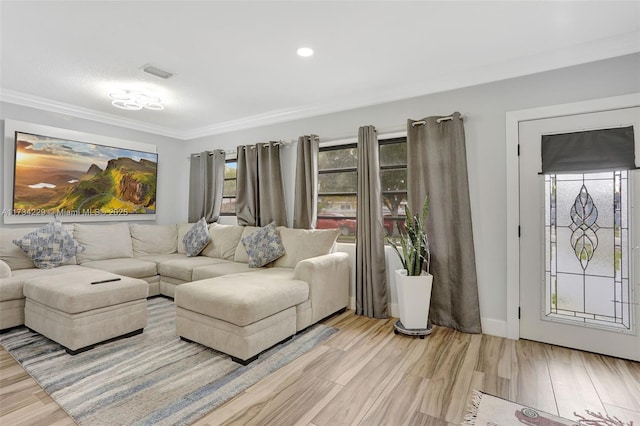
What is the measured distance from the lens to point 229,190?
5.31 meters

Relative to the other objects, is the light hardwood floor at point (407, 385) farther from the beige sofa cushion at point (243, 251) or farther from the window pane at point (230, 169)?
the window pane at point (230, 169)

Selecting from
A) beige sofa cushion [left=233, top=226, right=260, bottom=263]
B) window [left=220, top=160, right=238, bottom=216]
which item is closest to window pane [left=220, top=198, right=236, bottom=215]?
window [left=220, top=160, right=238, bottom=216]

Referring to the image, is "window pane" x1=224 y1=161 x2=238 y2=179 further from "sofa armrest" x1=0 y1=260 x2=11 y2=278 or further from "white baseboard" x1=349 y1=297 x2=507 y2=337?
"white baseboard" x1=349 y1=297 x2=507 y2=337

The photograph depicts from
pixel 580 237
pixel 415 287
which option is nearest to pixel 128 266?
pixel 415 287

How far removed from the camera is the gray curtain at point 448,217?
10.1ft

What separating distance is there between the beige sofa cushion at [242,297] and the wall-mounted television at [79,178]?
107 inches

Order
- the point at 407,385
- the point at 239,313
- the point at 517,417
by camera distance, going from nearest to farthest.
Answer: the point at 517,417 → the point at 407,385 → the point at 239,313

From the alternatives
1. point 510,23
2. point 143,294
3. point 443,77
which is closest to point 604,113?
point 510,23

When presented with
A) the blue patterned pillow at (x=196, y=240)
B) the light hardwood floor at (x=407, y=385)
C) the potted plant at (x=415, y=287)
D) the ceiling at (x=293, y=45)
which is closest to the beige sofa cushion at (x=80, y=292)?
the light hardwood floor at (x=407, y=385)

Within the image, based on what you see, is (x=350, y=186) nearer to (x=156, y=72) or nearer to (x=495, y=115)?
(x=495, y=115)

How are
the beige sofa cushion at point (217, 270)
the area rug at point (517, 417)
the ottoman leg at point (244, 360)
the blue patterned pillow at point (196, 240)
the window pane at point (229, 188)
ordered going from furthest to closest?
the window pane at point (229, 188), the blue patterned pillow at point (196, 240), the beige sofa cushion at point (217, 270), the ottoman leg at point (244, 360), the area rug at point (517, 417)

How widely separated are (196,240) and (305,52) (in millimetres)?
2988

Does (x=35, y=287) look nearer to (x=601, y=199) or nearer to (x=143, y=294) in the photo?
(x=143, y=294)

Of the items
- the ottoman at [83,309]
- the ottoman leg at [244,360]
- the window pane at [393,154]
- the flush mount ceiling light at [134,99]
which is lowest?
the ottoman leg at [244,360]
